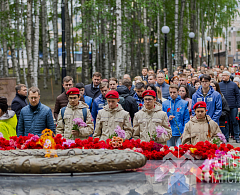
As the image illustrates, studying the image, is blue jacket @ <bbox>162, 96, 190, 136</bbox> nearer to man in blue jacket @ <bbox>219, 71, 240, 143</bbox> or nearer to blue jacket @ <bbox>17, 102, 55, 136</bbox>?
blue jacket @ <bbox>17, 102, 55, 136</bbox>

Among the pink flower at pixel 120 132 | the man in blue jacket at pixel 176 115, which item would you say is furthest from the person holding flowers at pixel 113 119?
the man in blue jacket at pixel 176 115

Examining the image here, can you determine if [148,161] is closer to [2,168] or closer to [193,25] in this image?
[2,168]

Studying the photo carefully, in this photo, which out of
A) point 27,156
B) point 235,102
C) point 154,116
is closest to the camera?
point 27,156

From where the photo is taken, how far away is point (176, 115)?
852 cm

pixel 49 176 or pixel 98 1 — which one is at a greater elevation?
pixel 98 1

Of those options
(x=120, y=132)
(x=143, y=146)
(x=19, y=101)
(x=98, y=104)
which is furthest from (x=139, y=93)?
(x=19, y=101)

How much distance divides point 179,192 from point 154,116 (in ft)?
8.18

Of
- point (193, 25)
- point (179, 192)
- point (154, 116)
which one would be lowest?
point (179, 192)

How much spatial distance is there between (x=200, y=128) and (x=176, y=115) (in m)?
1.26

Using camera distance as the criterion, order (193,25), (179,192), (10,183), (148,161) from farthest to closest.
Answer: (193,25) < (148,161) < (10,183) < (179,192)

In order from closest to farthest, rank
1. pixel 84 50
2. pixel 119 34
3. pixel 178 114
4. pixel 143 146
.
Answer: pixel 143 146 < pixel 178 114 < pixel 119 34 < pixel 84 50

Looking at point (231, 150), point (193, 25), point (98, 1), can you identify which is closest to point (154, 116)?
point (231, 150)

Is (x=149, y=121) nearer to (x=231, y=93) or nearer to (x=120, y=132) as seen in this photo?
(x=120, y=132)

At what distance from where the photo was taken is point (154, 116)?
7168 mm
